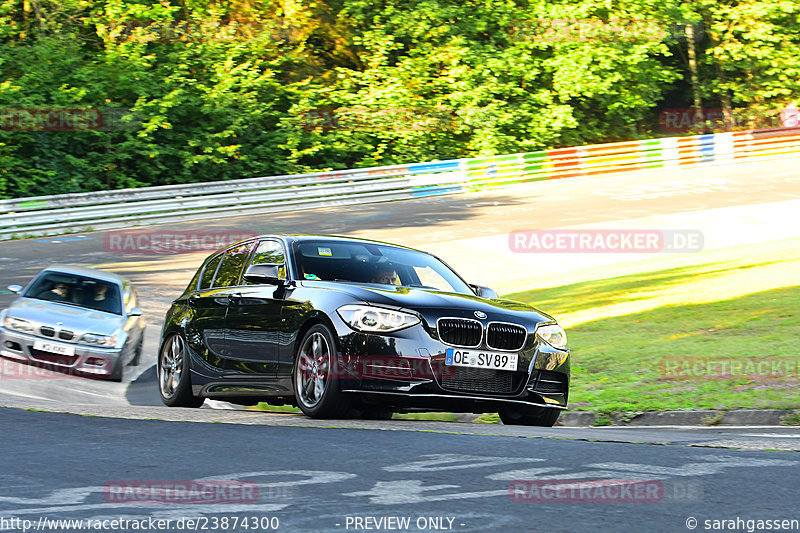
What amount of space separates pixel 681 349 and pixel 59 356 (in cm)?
743

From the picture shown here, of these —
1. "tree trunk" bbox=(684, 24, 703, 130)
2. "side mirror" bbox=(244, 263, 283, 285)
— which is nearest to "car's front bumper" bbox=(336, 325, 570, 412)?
"side mirror" bbox=(244, 263, 283, 285)

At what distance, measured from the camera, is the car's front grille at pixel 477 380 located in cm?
800

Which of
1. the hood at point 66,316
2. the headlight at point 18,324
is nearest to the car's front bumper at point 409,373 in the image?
the hood at point 66,316

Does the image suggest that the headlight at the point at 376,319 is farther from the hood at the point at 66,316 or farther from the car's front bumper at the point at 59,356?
the hood at the point at 66,316

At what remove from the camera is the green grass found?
1015 cm

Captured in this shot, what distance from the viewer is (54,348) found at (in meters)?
13.0

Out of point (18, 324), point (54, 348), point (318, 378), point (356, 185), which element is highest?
point (318, 378)

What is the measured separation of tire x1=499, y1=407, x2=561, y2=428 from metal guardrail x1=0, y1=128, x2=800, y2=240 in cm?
2077

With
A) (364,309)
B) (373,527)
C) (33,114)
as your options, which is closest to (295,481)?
(373,527)

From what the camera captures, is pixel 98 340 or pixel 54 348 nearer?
pixel 54 348

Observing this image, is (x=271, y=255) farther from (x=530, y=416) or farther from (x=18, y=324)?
(x=18, y=324)

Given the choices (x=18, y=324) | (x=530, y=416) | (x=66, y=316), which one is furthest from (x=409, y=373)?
(x=18, y=324)

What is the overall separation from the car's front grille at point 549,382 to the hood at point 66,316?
674 cm

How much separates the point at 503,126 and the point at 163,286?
22823 mm
